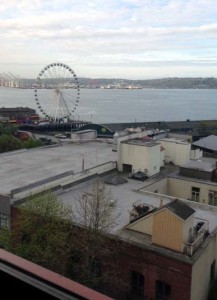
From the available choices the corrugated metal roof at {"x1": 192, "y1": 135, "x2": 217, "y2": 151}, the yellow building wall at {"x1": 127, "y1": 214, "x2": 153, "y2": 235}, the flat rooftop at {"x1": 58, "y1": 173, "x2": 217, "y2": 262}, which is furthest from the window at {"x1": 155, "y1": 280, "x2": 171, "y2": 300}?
the corrugated metal roof at {"x1": 192, "y1": 135, "x2": 217, "y2": 151}

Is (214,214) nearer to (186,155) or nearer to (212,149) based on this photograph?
(186,155)

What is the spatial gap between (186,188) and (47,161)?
7687mm

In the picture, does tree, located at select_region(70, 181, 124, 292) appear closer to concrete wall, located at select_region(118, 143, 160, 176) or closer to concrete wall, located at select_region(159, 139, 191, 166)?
concrete wall, located at select_region(118, 143, 160, 176)

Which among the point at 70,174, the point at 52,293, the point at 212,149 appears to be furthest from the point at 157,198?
the point at 212,149

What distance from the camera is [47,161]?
19.7 metres

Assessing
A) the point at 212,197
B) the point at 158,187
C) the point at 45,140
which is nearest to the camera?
the point at 212,197

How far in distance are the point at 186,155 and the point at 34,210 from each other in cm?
Result: 1147

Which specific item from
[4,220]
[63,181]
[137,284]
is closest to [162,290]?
[137,284]

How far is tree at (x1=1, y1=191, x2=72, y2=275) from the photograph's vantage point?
9.89 meters

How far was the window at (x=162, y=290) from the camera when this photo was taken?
32.9 feet

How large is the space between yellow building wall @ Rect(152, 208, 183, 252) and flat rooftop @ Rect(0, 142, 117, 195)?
21.3 ft

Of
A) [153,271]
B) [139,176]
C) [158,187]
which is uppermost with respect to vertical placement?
[139,176]

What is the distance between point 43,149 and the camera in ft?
77.2

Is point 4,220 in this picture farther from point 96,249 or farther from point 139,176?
point 139,176
